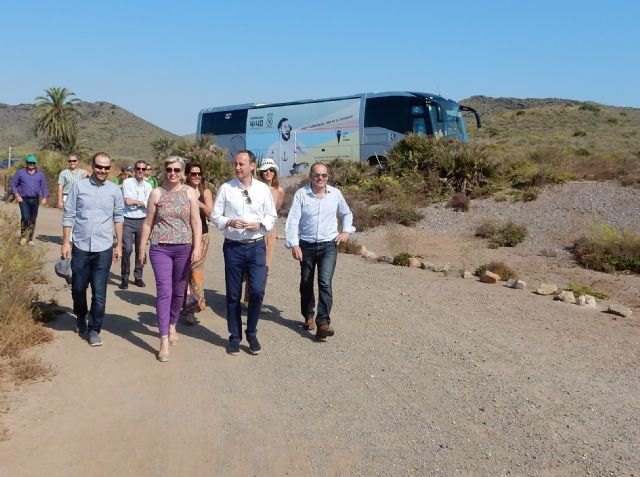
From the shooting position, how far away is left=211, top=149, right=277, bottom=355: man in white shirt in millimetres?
5891

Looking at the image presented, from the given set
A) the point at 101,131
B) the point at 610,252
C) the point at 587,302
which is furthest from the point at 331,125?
the point at 101,131

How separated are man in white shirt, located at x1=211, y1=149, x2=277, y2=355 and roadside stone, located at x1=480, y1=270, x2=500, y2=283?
5254 mm

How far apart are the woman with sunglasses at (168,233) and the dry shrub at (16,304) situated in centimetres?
125

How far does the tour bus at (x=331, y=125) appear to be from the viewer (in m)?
24.1

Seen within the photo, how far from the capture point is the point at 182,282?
606cm

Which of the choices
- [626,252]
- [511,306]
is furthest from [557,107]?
[511,306]

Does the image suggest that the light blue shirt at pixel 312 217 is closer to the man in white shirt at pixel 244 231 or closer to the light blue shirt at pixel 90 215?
the man in white shirt at pixel 244 231

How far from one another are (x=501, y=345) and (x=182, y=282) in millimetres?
3368

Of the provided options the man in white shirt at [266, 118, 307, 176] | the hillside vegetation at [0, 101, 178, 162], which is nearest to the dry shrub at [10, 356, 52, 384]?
the man in white shirt at [266, 118, 307, 176]

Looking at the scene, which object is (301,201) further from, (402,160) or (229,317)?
(402,160)

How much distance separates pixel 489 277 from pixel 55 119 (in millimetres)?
49174

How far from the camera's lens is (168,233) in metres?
5.82

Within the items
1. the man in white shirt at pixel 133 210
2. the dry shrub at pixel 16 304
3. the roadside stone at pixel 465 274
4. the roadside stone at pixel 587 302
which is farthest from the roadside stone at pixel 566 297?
the dry shrub at pixel 16 304

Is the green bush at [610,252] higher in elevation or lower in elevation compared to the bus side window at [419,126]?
lower
